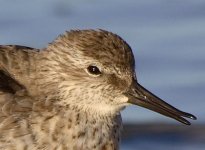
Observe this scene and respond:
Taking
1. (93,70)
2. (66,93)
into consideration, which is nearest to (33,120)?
(66,93)

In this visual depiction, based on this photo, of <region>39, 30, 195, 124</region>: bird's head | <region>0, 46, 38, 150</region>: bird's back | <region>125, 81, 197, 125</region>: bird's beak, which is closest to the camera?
<region>0, 46, 38, 150</region>: bird's back

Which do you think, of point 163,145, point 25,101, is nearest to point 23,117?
point 25,101

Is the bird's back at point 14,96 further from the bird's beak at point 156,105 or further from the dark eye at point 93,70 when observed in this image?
the bird's beak at point 156,105

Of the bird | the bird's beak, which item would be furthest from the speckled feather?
the bird's beak

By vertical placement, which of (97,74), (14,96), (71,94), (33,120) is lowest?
(33,120)

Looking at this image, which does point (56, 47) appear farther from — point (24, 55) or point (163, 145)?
point (163, 145)

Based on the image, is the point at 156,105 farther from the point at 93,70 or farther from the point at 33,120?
the point at 33,120

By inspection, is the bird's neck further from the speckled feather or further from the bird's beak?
the bird's beak

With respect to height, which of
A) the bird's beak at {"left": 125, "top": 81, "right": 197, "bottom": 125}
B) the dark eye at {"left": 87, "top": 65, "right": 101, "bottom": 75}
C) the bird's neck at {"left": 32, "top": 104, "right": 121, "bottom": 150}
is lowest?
the bird's neck at {"left": 32, "top": 104, "right": 121, "bottom": 150}

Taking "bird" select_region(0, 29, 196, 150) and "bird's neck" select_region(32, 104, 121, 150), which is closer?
"bird" select_region(0, 29, 196, 150)
